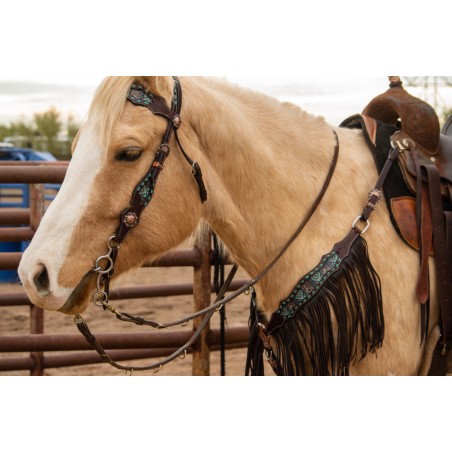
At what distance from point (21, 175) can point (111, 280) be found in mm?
1315

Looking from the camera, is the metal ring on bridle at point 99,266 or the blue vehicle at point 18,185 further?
the blue vehicle at point 18,185

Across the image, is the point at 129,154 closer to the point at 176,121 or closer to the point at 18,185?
the point at 176,121

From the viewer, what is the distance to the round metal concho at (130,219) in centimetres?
187

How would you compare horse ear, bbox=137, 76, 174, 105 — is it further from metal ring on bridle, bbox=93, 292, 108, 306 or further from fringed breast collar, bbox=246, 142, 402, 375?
fringed breast collar, bbox=246, 142, 402, 375

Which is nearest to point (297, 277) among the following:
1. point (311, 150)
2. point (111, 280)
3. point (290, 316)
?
point (290, 316)

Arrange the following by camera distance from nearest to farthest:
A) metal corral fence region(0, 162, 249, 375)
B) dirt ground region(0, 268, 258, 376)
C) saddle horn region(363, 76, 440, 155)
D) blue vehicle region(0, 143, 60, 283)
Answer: saddle horn region(363, 76, 440, 155) → metal corral fence region(0, 162, 249, 375) → dirt ground region(0, 268, 258, 376) → blue vehicle region(0, 143, 60, 283)

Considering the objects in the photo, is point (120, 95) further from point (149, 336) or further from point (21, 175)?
point (149, 336)

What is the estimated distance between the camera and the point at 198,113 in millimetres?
1995

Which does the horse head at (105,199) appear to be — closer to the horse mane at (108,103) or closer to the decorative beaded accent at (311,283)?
the horse mane at (108,103)

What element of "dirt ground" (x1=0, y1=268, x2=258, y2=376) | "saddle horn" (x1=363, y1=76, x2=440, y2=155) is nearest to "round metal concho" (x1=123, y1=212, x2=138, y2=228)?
"saddle horn" (x1=363, y1=76, x2=440, y2=155)

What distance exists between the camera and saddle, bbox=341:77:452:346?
206cm

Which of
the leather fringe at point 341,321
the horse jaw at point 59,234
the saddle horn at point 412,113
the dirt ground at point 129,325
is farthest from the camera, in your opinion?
the dirt ground at point 129,325

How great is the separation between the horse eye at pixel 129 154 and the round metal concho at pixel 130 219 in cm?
18

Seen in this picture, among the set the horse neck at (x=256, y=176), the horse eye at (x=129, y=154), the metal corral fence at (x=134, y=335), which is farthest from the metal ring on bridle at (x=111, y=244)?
the metal corral fence at (x=134, y=335)
